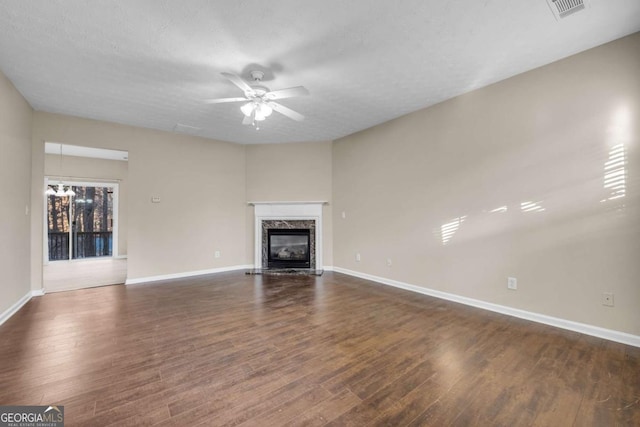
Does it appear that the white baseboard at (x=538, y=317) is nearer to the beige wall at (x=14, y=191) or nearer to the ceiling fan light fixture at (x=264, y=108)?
the ceiling fan light fixture at (x=264, y=108)

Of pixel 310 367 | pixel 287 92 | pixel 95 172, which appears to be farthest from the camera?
pixel 95 172

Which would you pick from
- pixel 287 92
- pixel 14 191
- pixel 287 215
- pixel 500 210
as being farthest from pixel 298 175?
pixel 14 191

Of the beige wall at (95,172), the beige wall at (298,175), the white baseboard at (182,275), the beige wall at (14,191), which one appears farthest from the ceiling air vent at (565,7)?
the beige wall at (95,172)

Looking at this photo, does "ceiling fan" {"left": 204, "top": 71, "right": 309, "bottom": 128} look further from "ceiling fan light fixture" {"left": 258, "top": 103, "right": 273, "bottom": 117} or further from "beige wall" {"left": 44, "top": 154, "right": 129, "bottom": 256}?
"beige wall" {"left": 44, "top": 154, "right": 129, "bottom": 256}

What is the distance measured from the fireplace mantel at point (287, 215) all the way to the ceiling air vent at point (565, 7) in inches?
163

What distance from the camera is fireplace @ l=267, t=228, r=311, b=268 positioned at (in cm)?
561

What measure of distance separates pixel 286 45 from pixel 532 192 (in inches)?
117

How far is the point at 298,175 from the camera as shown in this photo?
565 cm

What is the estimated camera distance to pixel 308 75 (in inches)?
116

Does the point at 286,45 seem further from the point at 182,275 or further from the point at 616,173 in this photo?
the point at 182,275

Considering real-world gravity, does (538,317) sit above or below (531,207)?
below

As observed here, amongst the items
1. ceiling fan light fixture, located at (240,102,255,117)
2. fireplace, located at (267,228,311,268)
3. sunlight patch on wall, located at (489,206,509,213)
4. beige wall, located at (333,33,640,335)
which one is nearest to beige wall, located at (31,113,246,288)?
fireplace, located at (267,228,311,268)

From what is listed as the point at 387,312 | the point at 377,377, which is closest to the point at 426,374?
the point at 377,377

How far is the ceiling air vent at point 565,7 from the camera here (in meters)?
1.98
